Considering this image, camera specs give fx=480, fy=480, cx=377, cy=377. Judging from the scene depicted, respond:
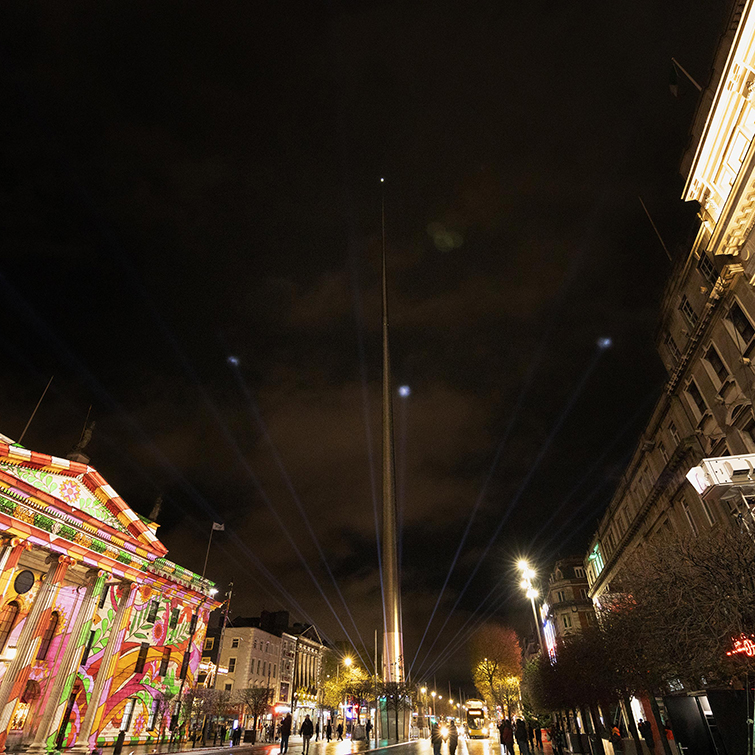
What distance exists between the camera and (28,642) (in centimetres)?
3016

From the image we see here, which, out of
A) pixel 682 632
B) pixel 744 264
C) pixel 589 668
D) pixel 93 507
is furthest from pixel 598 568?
pixel 93 507

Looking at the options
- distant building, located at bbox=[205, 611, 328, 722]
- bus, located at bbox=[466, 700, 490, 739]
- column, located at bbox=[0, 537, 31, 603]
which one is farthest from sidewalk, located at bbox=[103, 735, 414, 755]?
bus, located at bbox=[466, 700, 490, 739]

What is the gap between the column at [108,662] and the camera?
32.9m

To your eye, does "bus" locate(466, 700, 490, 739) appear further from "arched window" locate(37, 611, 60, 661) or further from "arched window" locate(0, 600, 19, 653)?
"arched window" locate(0, 600, 19, 653)

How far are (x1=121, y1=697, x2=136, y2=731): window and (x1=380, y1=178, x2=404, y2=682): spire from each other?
968 inches

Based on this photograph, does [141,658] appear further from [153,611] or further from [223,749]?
[223,749]

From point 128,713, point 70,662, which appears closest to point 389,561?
point 128,713

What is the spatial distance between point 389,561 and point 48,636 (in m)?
35.0

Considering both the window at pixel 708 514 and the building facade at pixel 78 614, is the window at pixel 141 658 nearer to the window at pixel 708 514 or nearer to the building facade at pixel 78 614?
the building facade at pixel 78 614

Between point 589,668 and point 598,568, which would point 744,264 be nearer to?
point 589,668

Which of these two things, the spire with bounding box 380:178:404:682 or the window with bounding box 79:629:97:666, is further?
the spire with bounding box 380:178:404:682

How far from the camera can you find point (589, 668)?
2781 centimetres

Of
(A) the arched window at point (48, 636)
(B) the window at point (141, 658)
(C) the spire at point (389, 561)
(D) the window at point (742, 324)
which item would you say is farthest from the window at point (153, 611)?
(D) the window at point (742, 324)

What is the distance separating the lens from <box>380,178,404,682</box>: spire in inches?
2101
